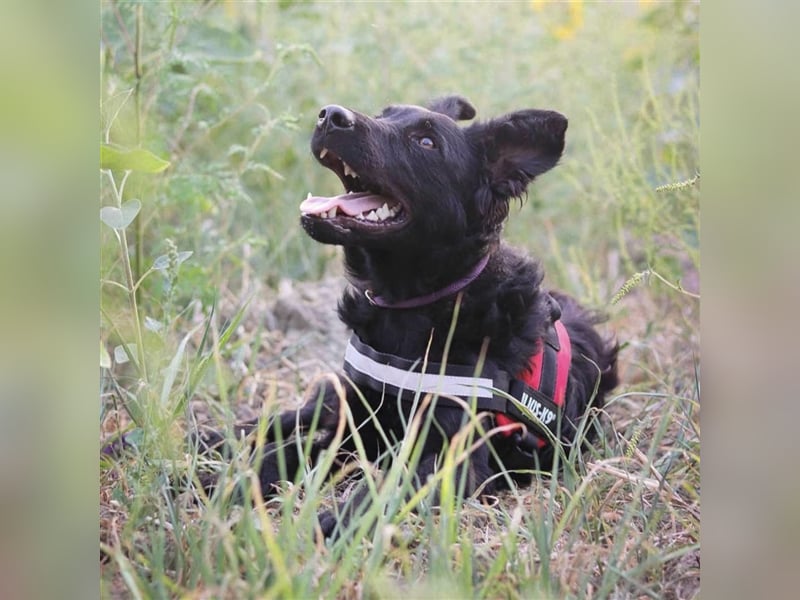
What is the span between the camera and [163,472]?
7.27 feet

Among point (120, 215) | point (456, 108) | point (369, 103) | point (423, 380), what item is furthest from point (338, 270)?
point (120, 215)

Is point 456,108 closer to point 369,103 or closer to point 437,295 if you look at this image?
point 437,295

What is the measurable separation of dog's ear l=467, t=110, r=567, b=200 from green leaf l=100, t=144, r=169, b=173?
1182 millimetres

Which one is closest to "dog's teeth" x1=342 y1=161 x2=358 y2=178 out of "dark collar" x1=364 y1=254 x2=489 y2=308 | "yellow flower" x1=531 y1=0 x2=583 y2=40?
"dark collar" x1=364 y1=254 x2=489 y2=308

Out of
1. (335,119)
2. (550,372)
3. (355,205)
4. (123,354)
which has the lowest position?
(550,372)

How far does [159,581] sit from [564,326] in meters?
2.09

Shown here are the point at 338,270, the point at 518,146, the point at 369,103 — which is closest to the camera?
the point at 518,146

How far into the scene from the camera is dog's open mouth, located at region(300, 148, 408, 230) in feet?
9.07

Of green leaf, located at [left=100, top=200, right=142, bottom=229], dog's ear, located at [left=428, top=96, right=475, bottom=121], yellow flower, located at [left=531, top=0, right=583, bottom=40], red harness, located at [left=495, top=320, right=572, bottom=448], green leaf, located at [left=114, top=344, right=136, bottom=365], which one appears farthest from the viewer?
yellow flower, located at [left=531, top=0, right=583, bottom=40]

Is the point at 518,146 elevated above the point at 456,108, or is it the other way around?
the point at 456,108

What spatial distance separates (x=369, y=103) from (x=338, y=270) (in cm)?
111

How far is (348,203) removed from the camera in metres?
2.89

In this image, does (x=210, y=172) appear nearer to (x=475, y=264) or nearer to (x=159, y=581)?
(x=475, y=264)

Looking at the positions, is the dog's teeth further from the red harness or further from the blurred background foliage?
the red harness
